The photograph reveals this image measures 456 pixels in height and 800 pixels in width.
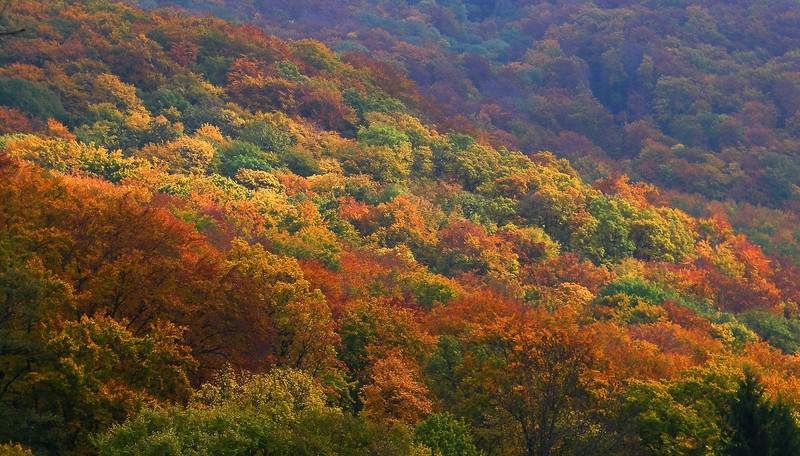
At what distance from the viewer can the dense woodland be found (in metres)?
31.7

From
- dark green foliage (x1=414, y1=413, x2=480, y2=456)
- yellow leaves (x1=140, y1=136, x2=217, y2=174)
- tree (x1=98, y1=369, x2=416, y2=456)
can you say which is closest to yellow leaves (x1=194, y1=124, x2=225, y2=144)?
yellow leaves (x1=140, y1=136, x2=217, y2=174)

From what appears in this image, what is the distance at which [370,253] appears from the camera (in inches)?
2475

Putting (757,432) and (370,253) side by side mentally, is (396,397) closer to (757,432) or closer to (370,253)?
(757,432)

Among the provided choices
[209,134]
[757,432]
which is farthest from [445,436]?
[209,134]

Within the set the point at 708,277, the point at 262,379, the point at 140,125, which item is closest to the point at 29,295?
the point at 262,379

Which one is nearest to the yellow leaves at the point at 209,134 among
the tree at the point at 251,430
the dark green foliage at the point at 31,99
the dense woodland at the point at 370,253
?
the dense woodland at the point at 370,253

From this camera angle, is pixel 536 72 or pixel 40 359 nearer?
pixel 40 359

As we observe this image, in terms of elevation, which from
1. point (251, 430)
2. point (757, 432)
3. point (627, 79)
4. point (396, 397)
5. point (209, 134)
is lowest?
point (209, 134)

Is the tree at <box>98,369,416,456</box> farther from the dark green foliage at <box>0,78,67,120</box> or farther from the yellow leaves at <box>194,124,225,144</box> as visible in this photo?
the dark green foliage at <box>0,78,67,120</box>

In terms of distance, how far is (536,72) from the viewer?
549 ft

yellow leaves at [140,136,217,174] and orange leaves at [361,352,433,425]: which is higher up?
orange leaves at [361,352,433,425]

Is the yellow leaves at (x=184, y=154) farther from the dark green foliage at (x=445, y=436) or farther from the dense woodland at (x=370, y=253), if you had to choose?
the dark green foliage at (x=445, y=436)

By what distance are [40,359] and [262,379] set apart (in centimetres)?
719

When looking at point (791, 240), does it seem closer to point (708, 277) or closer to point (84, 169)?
point (708, 277)
